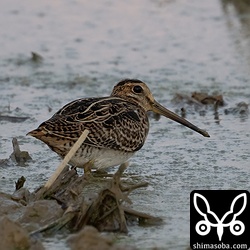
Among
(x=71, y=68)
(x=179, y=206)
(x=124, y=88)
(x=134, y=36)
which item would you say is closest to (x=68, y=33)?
(x=134, y=36)

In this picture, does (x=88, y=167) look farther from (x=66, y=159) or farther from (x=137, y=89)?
(x=66, y=159)

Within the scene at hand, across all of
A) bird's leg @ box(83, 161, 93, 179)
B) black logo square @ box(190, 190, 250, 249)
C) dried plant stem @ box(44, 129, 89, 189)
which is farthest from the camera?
bird's leg @ box(83, 161, 93, 179)

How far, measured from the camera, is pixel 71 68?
11.5 metres

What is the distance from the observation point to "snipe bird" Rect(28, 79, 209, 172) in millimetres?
7246

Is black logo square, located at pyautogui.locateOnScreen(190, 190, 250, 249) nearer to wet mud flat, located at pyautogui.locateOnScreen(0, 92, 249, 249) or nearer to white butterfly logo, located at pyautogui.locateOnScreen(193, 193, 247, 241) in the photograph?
white butterfly logo, located at pyautogui.locateOnScreen(193, 193, 247, 241)

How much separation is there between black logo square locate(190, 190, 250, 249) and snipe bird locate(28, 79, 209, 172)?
115cm

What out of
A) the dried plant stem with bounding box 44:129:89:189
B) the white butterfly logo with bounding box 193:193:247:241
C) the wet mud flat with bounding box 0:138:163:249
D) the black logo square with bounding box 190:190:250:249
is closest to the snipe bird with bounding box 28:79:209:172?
the wet mud flat with bounding box 0:138:163:249

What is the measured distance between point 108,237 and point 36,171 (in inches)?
71.6

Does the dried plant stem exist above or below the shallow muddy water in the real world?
above

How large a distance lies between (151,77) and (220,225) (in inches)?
200

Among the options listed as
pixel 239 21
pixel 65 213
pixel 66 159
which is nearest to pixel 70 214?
pixel 65 213

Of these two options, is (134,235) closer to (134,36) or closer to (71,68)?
(71,68)

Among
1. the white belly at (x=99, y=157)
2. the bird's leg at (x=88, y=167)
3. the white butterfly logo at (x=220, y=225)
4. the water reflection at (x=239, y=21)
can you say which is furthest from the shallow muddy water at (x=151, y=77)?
the bird's leg at (x=88, y=167)

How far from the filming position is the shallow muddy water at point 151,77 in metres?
7.49
